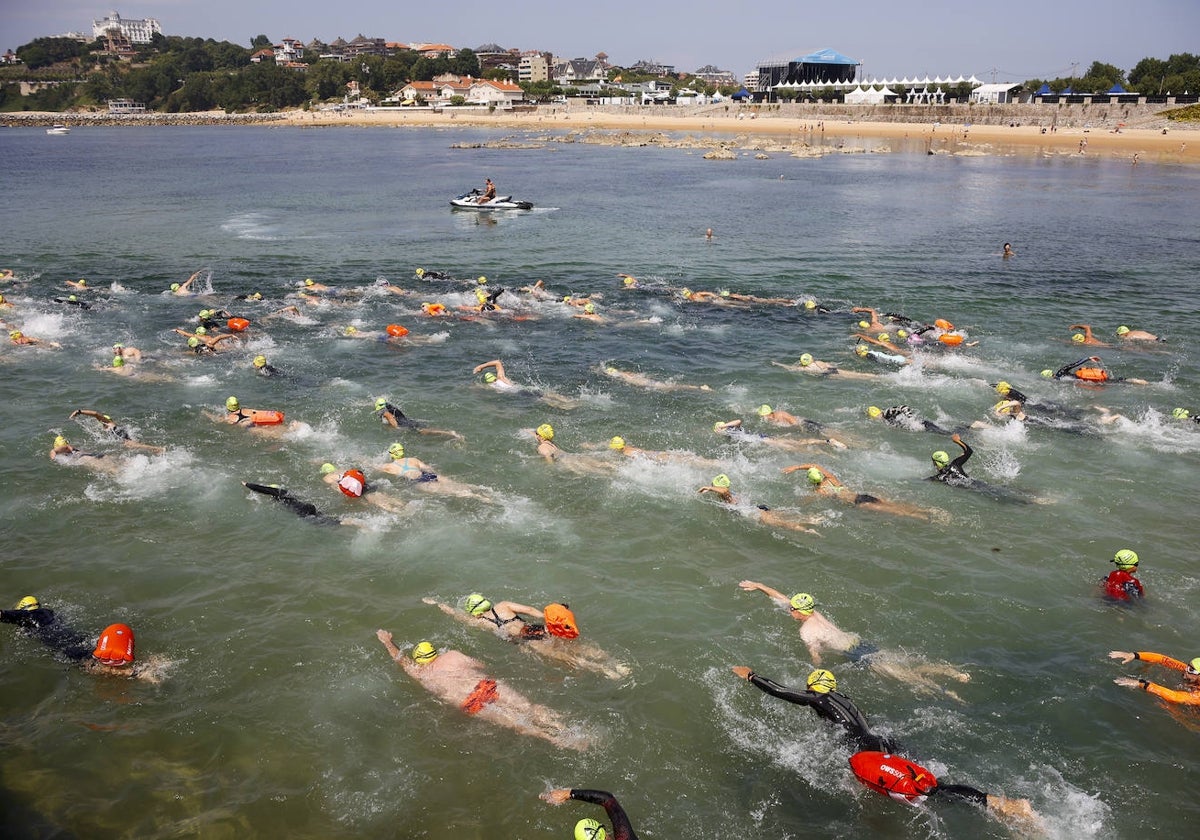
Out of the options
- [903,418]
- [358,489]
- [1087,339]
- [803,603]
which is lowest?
[803,603]

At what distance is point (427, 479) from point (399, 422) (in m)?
3.55

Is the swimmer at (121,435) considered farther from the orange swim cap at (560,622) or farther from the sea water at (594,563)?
the orange swim cap at (560,622)

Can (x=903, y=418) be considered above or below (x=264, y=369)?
below

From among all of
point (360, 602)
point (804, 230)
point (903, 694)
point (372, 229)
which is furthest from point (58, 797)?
point (804, 230)

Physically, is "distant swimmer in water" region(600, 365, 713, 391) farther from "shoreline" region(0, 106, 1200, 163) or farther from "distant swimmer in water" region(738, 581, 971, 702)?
"shoreline" region(0, 106, 1200, 163)

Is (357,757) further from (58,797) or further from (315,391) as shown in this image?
(315,391)

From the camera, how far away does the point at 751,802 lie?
31.7ft

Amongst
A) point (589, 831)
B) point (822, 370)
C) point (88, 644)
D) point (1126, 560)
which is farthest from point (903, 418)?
point (88, 644)

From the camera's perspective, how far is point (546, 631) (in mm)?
12141

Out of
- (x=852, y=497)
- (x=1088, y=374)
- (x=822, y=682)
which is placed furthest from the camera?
(x=1088, y=374)

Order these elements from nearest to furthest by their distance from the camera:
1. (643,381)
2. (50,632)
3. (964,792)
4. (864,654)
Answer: (964,792) → (864,654) → (50,632) → (643,381)

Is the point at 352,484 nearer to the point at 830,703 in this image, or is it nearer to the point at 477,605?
the point at 477,605

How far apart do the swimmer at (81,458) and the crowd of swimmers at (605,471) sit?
0.03 metres

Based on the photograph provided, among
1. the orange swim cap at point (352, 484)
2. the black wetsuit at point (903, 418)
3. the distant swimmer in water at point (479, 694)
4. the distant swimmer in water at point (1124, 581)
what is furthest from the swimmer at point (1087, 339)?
the orange swim cap at point (352, 484)
